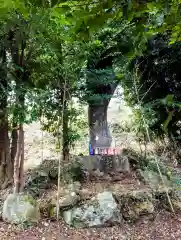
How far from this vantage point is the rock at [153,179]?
135 inches

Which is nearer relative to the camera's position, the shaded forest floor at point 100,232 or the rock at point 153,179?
the shaded forest floor at point 100,232

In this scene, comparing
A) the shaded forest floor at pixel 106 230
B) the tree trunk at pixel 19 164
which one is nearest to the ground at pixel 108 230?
the shaded forest floor at pixel 106 230

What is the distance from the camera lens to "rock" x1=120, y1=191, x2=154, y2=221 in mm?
2943

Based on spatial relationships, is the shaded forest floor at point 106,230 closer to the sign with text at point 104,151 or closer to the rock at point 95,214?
the rock at point 95,214

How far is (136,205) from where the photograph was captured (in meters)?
3.02

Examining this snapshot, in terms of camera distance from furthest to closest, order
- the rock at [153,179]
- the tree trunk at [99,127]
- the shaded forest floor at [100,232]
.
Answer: the tree trunk at [99,127] < the rock at [153,179] < the shaded forest floor at [100,232]

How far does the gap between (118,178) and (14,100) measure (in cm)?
178

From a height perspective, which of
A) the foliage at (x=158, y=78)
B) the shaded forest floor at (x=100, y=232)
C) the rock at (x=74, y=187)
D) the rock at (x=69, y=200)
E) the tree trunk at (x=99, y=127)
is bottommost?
the shaded forest floor at (x=100, y=232)

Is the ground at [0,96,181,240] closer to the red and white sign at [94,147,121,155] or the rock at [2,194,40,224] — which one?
the rock at [2,194,40,224]

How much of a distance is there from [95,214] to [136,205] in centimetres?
55

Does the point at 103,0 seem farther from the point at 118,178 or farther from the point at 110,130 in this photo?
the point at 110,130

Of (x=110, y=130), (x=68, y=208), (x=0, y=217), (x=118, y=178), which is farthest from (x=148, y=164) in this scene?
(x=0, y=217)

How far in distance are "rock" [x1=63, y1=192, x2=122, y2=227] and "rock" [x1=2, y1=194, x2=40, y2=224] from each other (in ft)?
1.09

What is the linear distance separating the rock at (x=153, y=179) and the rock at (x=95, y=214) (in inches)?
30.4
